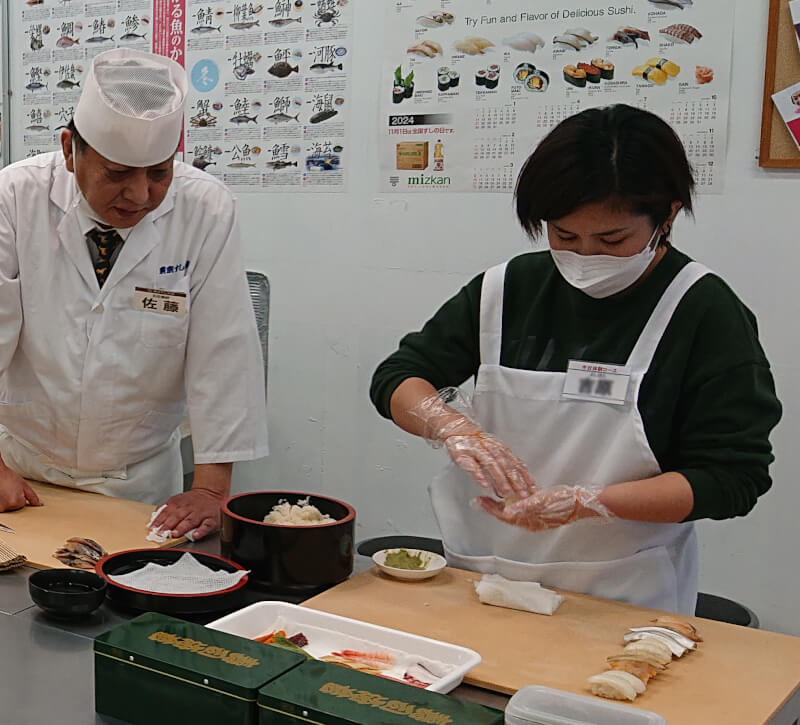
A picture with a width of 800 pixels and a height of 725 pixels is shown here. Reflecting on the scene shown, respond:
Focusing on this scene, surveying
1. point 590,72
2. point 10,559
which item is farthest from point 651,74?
point 10,559

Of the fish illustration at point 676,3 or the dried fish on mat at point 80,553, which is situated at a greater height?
the fish illustration at point 676,3

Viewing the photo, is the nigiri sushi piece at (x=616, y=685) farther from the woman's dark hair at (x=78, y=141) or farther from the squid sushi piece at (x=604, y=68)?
the squid sushi piece at (x=604, y=68)

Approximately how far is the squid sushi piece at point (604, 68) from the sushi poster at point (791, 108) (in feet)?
1.56

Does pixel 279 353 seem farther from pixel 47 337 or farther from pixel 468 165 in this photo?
pixel 47 337

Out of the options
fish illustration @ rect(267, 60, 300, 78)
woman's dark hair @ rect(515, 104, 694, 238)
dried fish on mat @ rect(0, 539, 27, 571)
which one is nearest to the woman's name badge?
woman's dark hair @ rect(515, 104, 694, 238)

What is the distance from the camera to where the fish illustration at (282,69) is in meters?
3.45

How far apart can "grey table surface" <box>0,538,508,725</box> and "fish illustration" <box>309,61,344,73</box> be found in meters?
2.37

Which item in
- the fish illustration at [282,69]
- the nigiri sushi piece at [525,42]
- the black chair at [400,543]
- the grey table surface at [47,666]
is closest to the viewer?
the grey table surface at [47,666]

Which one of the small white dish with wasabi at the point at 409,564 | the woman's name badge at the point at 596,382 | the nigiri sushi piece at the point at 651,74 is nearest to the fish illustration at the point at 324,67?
the nigiri sushi piece at the point at 651,74

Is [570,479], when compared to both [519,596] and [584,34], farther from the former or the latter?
[584,34]

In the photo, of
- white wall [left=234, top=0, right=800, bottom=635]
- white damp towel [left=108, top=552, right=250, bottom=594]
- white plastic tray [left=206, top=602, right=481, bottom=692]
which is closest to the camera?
A: white plastic tray [left=206, top=602, right=481, bottom=692]

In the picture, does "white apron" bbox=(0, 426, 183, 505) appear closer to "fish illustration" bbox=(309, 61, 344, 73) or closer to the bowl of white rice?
the bowl of white rice

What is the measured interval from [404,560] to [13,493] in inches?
29.8

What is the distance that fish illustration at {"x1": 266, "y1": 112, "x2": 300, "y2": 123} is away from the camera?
11.4 feet
